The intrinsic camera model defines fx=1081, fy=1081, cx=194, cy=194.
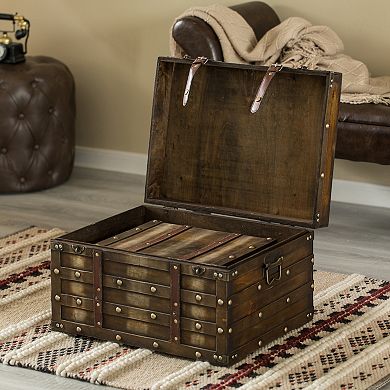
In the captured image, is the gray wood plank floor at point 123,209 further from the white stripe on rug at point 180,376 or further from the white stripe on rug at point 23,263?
the white stripe on rug at point 180,376

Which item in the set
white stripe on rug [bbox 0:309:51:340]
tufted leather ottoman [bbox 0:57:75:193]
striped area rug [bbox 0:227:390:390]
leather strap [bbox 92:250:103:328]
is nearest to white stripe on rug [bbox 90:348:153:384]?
striped area rug [bbox 0:227:390:390]

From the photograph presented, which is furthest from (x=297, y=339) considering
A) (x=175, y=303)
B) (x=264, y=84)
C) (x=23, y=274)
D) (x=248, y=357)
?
(x=23, y=274)

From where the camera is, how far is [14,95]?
14.2 feet

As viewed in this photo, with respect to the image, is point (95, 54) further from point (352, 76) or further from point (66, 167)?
point (352, 76)

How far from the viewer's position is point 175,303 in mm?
2646

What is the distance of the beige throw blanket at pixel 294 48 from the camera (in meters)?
3.90

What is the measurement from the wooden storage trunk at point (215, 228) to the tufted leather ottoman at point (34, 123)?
1.43 meters

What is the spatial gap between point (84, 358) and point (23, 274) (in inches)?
28.6

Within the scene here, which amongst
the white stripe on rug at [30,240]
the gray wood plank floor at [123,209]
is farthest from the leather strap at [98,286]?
the gray wood plank floor at [123,209]

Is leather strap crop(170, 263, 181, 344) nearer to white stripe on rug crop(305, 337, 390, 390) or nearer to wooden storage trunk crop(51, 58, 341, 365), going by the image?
wooden storage trunk crop(51, 58, 341, 365)

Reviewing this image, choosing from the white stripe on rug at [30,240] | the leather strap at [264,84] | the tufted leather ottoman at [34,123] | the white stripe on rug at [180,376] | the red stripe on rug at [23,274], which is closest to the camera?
the white stripe on rug at [180,376]

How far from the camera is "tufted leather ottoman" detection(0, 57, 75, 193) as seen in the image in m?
4.35

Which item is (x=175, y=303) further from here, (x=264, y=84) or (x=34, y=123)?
(x=34, y=123)

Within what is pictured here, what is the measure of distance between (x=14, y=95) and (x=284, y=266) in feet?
6.31
